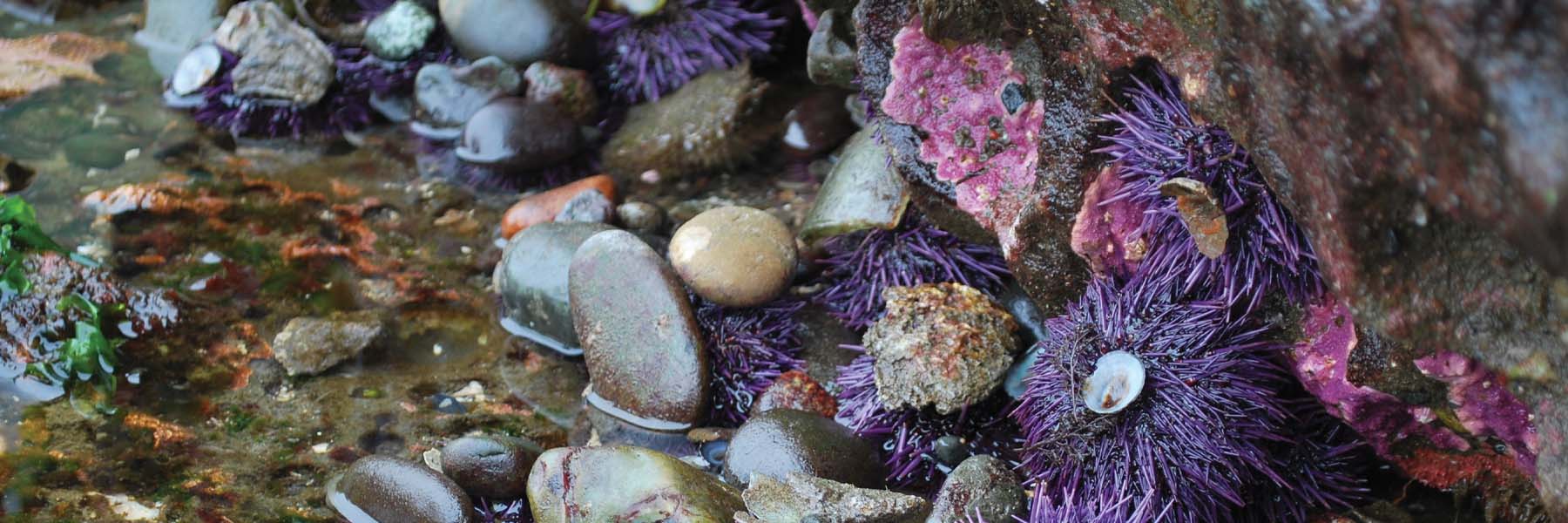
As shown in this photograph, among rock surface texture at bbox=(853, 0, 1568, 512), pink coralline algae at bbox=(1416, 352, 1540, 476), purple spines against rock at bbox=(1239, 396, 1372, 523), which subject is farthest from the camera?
purple spines against rock at bbox=(1239, 396, 1372, 523)

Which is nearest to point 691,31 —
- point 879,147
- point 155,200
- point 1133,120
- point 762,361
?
point 879,147

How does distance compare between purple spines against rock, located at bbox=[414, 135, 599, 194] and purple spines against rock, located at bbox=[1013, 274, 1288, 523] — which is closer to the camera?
purple spines against rock, located at bbox=[1013, 274, 1288, 523]

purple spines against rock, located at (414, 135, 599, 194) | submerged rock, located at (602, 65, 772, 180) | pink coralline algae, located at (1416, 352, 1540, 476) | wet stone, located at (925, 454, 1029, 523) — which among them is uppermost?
pink coralline algae, located at (1416, 352, 1540, 476)

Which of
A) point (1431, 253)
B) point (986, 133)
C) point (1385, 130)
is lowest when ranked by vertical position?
point (986, 133)

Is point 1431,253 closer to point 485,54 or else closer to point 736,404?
point 736,404

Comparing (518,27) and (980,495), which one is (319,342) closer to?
(518,27)

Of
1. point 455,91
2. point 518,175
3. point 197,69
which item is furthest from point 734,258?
point 197,69

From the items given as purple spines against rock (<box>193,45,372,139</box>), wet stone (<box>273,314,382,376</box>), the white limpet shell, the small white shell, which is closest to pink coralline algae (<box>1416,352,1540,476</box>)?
the small white shell

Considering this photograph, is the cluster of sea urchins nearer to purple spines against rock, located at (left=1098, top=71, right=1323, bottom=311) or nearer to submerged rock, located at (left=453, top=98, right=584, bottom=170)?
purple spines against rock, located at (left=1098, top=71, right=1323, bottom=311)
